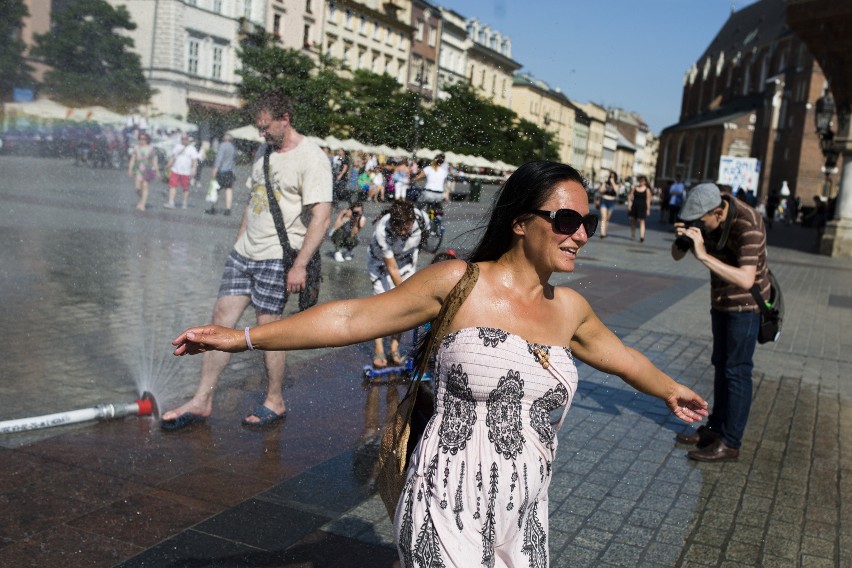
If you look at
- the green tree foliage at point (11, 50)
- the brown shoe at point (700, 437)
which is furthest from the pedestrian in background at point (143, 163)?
the brown shoe at point (700, 437)

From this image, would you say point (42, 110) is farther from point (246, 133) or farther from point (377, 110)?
point (377, 110)

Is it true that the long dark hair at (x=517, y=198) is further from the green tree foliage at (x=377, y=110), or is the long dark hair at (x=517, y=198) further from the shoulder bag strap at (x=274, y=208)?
the green tree foliage at (x=377, y=110)

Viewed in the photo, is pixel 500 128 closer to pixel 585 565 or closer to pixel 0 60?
pixel 585 565

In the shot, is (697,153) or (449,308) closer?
(449,308)

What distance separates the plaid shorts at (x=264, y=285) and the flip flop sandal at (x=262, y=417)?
678mm

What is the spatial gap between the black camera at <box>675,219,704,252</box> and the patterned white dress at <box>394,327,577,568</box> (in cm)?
293

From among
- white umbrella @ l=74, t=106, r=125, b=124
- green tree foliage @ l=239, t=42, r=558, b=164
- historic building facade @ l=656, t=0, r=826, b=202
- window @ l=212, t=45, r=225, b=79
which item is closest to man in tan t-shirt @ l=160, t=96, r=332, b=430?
green tree foliage @ l=239, t=42, r=558, b=164

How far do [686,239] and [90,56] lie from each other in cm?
473

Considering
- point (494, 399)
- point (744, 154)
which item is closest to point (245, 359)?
point (494, 399)

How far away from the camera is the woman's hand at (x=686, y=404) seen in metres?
2.97

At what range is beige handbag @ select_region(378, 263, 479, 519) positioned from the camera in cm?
249

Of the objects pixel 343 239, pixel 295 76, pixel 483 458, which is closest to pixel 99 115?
pixel 295 76

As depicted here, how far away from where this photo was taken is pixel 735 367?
556cm

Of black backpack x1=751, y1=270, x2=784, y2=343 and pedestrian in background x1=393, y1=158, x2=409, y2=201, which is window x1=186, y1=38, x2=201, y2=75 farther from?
black backpack x1=751, y1=270, x2=784, y2=343
